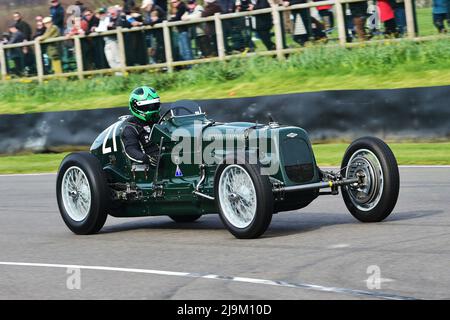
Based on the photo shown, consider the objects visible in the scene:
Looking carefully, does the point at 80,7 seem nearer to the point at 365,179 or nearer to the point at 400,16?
the point at 400,16

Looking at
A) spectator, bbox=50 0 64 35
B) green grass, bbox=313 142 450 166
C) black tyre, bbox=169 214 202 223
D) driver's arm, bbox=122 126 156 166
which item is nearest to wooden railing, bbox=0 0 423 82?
spectator, bbox=50 0 64 35

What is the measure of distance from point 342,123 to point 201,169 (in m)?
7.34

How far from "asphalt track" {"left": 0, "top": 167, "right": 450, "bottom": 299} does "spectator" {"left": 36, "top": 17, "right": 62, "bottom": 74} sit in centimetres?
1424

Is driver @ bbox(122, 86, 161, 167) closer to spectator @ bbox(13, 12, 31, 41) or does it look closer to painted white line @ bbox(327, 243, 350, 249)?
painted white line @ bbox(327, 243, 350, 249)

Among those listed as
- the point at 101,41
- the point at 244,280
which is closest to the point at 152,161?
the point at 244,280

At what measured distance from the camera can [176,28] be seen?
22.4m

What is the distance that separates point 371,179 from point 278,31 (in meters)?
12.4

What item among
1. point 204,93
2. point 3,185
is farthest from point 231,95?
point 3,185

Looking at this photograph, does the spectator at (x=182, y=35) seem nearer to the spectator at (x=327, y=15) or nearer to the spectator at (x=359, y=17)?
the spectator at (x=327, y=15)

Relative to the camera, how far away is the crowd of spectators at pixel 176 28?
20250 millimetres

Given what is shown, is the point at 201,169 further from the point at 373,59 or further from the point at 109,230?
the point at 373,59

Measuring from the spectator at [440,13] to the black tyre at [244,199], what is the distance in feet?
37.4

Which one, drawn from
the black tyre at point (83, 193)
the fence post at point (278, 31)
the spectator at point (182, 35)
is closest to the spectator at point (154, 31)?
the spectator at point (182, 35)
